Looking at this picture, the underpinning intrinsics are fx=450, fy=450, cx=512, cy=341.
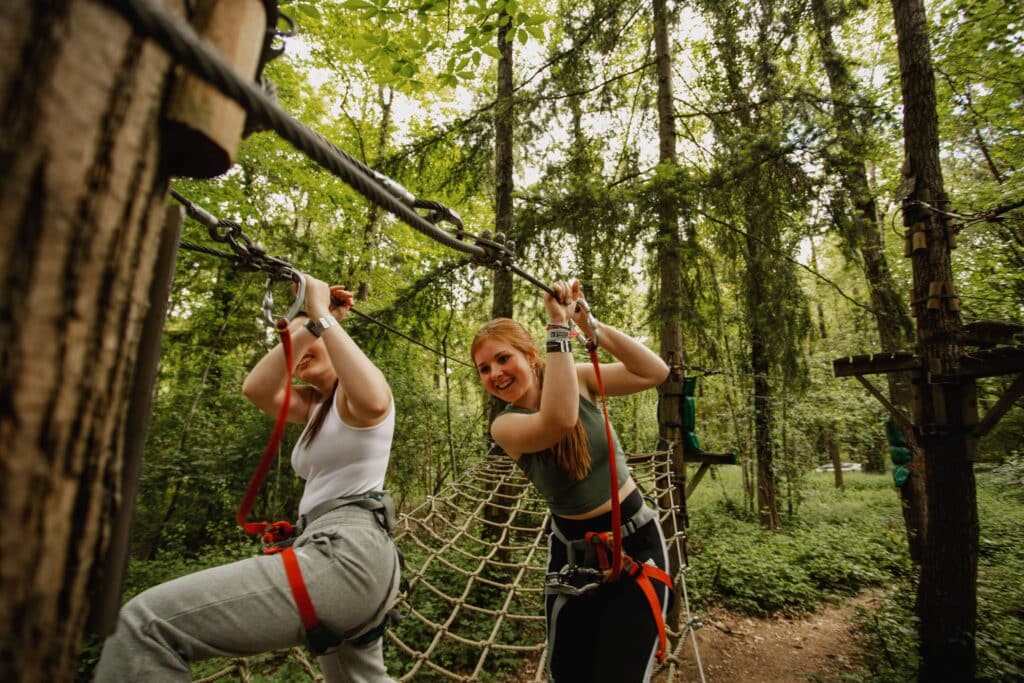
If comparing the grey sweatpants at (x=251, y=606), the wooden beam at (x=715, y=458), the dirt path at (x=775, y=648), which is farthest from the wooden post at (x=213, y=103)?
the dirt path at (x=775, y=648)

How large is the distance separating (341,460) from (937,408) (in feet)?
13.1

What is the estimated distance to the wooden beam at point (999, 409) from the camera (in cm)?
321

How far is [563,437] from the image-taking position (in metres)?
1.51

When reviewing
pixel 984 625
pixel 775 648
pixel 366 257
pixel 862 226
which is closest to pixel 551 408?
pixel 862 226

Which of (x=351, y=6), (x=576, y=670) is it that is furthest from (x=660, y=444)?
(x=351, y=6)

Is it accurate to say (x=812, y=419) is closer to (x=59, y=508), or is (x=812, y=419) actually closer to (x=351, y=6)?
(x=351, y=6)

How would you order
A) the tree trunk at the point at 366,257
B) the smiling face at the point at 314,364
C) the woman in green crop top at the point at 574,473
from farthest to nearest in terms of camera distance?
the tree trunk at the point at 366,257 → the smiling face at the point at 314,364 → the woman in green crop top at the point at 574,473

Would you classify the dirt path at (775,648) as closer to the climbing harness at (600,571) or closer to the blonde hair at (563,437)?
the climbing harness at (600,571)

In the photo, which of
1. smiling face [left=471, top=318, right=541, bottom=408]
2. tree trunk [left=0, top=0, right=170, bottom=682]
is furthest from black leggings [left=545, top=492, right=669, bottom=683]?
tree trunk [left=0, top=0, right=170, bottom=682]

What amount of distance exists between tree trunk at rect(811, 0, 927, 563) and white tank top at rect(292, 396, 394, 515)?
3939 millimetres

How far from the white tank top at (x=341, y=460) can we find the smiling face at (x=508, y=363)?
1.36 feet

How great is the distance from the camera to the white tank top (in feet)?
4.42

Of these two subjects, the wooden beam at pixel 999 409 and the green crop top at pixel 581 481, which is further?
the wooden beam at pixel 999 409

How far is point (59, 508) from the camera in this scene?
326 millimetres
